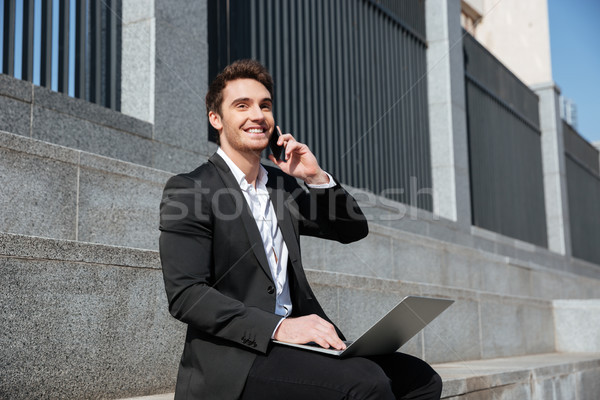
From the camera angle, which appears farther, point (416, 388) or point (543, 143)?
point (543, 143)

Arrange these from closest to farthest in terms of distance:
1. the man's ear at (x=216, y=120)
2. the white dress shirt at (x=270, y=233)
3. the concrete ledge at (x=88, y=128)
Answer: the white dress shirt at (x=270, y=233) < the man's ear at (x=216, y=120) < the concrete ledge at (x=88, y=128)

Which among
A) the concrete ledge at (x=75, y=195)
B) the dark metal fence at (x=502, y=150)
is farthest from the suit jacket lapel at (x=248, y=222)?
the dark metal fence at (x=502, y=150)

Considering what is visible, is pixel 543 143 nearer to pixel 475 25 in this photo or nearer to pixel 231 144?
pixel 475 25

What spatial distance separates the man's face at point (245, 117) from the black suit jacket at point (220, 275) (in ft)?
0.46

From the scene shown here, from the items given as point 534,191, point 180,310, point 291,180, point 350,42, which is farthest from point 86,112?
point 534,191

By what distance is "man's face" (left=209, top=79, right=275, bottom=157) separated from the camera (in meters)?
3.29

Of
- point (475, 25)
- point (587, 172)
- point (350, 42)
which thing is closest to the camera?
point (350, 42)

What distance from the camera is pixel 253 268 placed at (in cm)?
295

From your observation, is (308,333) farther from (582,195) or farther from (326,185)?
(582,195)

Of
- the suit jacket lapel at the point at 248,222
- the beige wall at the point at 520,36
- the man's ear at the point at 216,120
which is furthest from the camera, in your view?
the beige wall at the point at 520,36

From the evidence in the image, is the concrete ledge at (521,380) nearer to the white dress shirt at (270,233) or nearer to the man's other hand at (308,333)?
the white dress shirt at (270,233)

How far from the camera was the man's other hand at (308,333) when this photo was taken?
2650 millimetres

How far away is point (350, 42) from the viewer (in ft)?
33.2

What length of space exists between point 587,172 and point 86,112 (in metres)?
18.2
